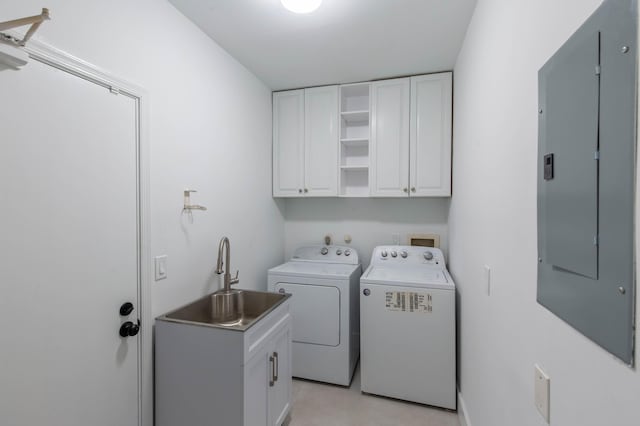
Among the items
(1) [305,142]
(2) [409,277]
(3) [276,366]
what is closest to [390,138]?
(1) [305,142]

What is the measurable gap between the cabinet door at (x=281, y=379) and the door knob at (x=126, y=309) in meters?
0.80

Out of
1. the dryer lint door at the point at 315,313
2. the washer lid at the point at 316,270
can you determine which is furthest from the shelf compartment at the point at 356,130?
the dryer lint door at the point at 315,313

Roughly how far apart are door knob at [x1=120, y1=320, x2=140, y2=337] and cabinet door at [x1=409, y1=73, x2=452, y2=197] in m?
2.25

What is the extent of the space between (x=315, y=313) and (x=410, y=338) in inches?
30.8

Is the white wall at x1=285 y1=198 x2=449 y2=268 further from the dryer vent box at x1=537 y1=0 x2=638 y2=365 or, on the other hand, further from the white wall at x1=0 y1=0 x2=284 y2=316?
the dryer vent box at x1=537 y1=0 x2=638 y2=365

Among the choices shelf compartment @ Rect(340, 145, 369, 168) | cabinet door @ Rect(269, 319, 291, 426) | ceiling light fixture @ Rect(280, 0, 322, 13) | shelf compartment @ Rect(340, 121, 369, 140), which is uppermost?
ceiling light fixture @ Rect(280, 0, 322, 13)

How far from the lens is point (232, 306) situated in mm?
2021

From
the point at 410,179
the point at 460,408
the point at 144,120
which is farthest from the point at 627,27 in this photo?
the point at 460,408

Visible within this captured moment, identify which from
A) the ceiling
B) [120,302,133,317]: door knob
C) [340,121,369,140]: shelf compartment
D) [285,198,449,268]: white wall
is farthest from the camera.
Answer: [340,121,369,140]: shelf compartment

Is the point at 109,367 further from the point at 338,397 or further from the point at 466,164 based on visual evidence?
the point at 466,164

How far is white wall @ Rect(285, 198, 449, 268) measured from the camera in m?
2.90

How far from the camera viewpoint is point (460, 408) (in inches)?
81.3

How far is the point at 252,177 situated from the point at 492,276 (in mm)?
1985

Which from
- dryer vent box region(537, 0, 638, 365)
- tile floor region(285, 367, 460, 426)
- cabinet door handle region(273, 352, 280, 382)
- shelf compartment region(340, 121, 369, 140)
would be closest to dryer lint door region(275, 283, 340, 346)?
tile floor region(285, 367, 460, 426)
